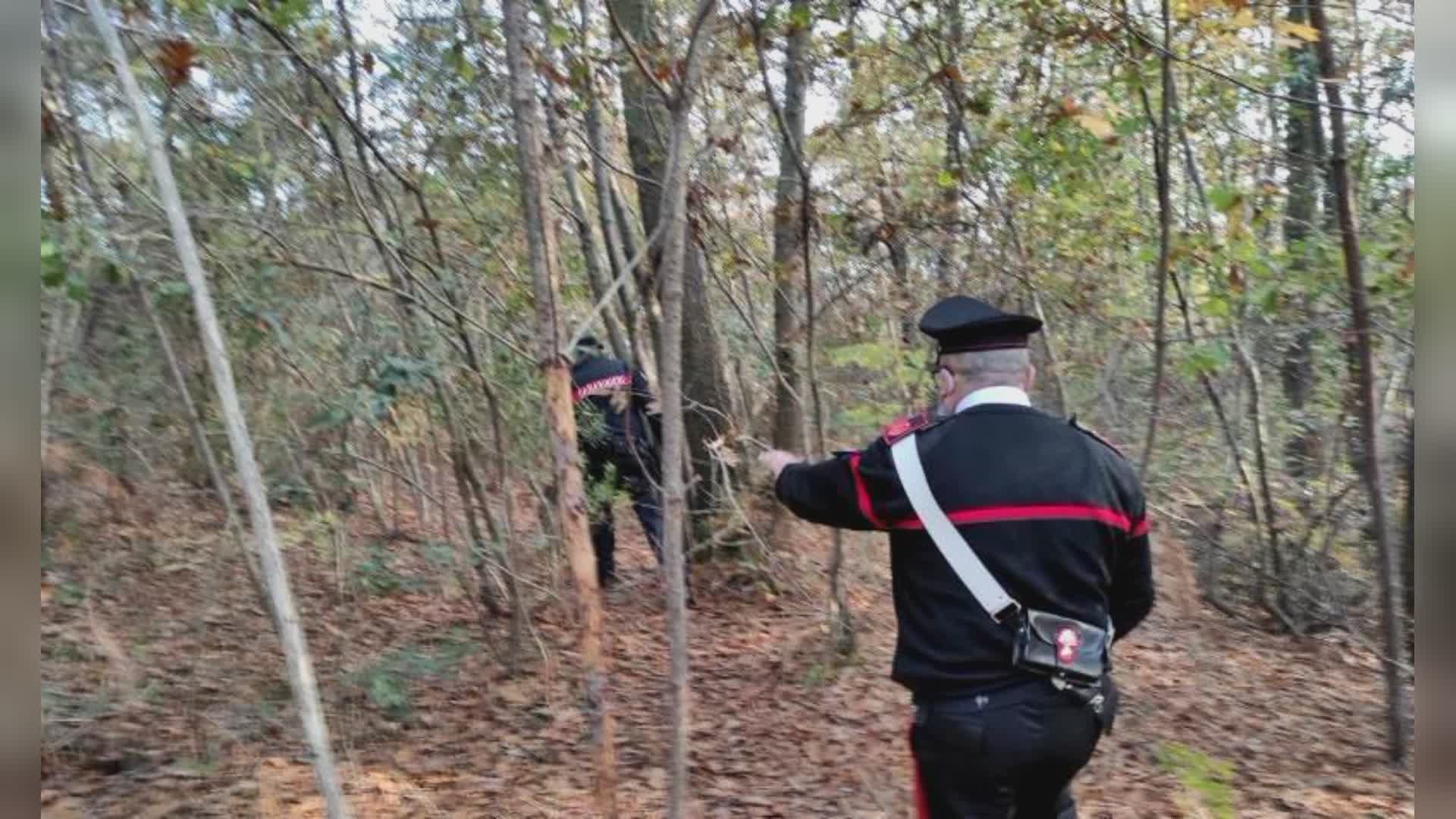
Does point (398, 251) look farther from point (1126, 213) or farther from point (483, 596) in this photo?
point (1126, 213)

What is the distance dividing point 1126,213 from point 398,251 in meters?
5.60

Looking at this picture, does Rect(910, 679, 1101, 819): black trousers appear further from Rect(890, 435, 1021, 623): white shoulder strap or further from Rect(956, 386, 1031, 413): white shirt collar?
Rect(956, 386, 1031, 413): white shirt collar

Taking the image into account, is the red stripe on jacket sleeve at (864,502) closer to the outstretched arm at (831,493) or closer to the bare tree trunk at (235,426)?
the outstretched arm at (831,493)

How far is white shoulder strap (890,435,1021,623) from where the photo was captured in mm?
2848

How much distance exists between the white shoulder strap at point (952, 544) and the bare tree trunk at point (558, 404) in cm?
110

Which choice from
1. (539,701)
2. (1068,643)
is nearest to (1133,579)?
(1068,643)

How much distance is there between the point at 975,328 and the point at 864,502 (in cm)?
60

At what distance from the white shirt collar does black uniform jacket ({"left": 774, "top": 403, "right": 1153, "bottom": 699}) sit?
3cm

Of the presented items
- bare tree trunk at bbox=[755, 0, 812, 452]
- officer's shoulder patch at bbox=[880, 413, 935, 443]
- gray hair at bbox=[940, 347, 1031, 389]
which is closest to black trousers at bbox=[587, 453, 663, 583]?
bare tree trunk at bbox=[755, 0, 812, 452]

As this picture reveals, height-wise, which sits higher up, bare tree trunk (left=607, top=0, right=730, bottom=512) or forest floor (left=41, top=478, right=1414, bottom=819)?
bare tree trunk (left=607, top=0, right=730, bottom=512)

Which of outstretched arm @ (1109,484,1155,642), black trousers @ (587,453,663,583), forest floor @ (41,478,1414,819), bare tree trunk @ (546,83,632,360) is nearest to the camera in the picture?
outstretched arm @ (1109,484,1155,642)

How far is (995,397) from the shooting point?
3.03 meters

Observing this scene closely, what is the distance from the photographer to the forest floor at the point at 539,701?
15.8ft

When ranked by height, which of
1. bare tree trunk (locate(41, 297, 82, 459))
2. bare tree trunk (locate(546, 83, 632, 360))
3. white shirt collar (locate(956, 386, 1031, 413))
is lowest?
white shirt collar (locate(956, 386, 1031, 413))
